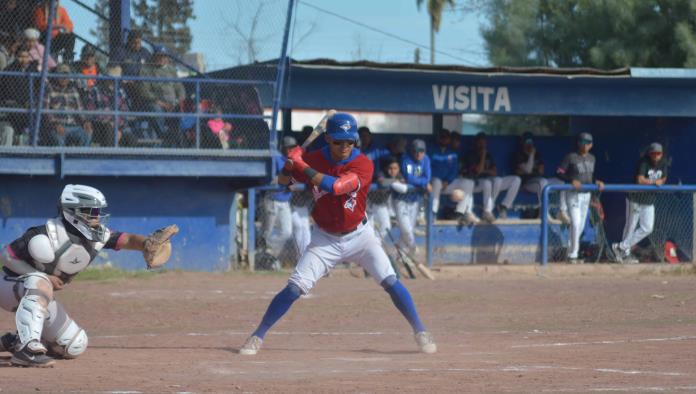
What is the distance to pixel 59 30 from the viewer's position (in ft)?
50.3

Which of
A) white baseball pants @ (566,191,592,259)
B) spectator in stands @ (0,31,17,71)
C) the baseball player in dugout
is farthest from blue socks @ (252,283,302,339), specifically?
white baseball pants @ (566,191,592,259)

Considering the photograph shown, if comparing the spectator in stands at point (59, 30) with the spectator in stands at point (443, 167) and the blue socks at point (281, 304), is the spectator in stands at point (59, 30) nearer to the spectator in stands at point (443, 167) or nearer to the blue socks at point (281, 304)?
the spectator in stands at point (443, 167)

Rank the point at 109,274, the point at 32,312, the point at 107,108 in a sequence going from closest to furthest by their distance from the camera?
the point at 32,312 → the point at 107,108 → the point at 109,274

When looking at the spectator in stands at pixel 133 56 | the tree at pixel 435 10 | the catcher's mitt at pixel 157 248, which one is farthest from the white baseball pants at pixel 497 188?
the tree at pixel 435 10

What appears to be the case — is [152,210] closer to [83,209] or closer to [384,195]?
[384,195]

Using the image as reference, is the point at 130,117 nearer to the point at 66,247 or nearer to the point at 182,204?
the point at 182,204

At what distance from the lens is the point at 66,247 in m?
8.07

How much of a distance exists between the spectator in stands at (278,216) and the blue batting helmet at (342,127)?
7.33m

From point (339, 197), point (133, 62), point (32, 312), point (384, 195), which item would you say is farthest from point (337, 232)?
point (384, 195)

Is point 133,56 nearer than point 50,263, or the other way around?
point 50,263

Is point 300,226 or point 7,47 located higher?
point 7,47

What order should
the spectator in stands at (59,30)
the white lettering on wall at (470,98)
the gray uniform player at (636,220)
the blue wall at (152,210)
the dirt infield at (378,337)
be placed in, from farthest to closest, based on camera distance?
the white lettering on wall at (470,98)
the gray uniform player at (636,220)
the blue wall at (152,210)
the spectator in stands at (59,30)
the dirt infield at (378,337)

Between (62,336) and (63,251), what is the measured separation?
75cm

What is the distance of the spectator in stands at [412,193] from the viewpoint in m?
16.5
